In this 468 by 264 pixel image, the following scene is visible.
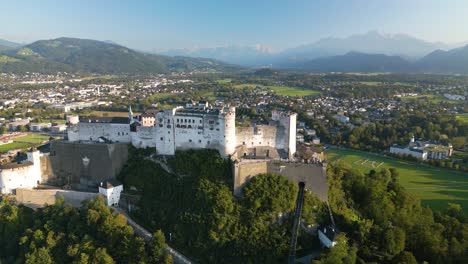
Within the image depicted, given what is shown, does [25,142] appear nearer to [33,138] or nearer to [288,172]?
[33,138]

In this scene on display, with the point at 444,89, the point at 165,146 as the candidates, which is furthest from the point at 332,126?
the point at 444,89

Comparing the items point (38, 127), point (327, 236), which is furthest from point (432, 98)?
point (38, 127)

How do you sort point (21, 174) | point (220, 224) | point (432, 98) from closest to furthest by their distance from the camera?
point (220, 224)
point (21, 174)
point (432, 98)

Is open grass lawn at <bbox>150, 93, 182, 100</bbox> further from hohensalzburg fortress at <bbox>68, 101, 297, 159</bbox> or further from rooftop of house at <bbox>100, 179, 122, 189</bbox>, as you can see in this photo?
rooftop of house at <bbox>100, 179, 122, 189</bbox>

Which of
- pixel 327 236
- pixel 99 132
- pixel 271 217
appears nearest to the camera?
pixel 327 236

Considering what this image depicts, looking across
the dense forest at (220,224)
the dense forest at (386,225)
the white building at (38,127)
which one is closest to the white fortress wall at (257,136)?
the dense forest at (220,224)

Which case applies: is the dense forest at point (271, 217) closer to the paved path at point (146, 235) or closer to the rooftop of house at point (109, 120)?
the paved path at point (146, 235)
